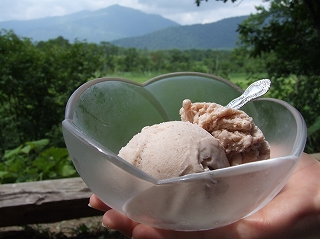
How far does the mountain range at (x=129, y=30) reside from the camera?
1152 centimetres

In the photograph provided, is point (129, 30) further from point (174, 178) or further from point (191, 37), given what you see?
point (174, 178)

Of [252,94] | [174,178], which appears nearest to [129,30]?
[252,94]

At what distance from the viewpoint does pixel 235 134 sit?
0.93m

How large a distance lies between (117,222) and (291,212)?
0.37 m

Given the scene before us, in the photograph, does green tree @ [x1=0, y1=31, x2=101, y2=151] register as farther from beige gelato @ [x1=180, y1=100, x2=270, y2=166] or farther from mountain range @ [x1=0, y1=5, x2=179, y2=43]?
mountain range @ [x1=0, y1=5, x2=179, y2=43]

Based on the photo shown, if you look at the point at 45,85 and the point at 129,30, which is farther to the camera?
the point at 129,30

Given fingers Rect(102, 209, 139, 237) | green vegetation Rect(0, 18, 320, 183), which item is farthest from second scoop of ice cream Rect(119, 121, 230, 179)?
green vegetation Rect(0, 18, 320, 183)

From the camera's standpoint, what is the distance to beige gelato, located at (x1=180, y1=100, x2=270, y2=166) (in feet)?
3.01

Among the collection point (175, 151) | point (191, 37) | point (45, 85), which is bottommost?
point (45, 85)

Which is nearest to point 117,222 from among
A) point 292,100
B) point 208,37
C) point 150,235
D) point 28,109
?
point 150,235

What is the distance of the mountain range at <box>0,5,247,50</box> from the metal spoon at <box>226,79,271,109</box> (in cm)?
878

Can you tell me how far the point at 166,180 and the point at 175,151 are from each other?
22cm

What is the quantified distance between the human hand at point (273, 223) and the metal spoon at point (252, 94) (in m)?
0.35

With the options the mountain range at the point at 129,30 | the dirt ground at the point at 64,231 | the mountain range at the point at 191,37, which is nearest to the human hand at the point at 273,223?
the dirt ground at the point at 64,231
